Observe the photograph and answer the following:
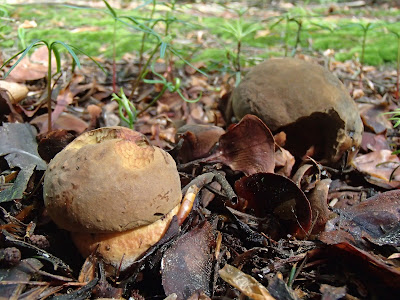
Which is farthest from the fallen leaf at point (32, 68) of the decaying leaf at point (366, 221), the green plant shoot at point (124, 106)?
the decaying leaf at point (366, 221)

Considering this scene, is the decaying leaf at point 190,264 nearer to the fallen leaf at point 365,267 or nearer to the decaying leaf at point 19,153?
the fallen leaf at point 365,267

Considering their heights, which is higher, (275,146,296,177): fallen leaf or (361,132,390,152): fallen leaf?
(275,146,296,177): fallen leaf

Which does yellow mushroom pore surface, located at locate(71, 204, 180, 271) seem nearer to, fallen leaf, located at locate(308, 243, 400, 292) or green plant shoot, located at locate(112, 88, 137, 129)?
fallen leaf, located at locate(308, 243, 400, 292)

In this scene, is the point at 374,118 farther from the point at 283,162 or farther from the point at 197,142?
the point at 197,142

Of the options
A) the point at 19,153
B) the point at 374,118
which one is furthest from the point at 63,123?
the point at 374,118

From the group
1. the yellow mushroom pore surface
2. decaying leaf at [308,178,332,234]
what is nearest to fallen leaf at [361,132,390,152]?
decaying leaf at [308,178,332,234]

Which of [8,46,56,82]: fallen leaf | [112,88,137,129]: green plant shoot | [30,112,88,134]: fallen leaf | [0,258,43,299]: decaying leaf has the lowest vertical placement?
[0,258,43,299]: decaying leaf

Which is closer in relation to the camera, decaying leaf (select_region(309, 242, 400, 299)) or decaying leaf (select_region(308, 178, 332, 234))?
decaying leaf (select_region(309, 242, 400, 299))
